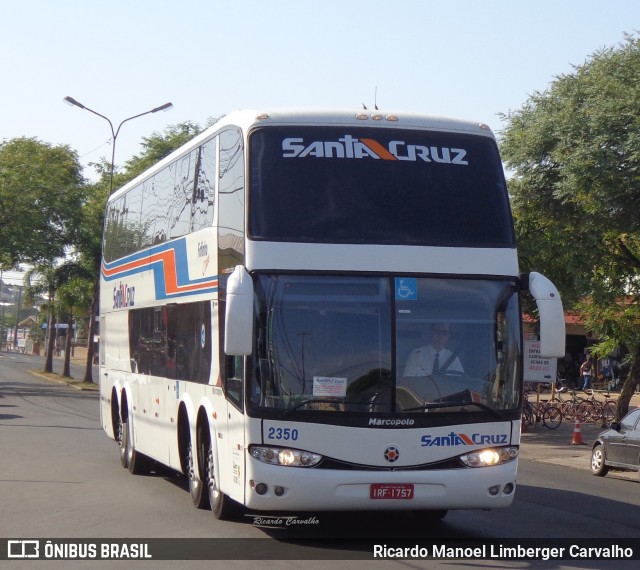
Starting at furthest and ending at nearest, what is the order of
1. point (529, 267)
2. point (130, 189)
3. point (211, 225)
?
point (529, 267) → point (130, 189) → point (211, 225)

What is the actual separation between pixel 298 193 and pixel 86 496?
18.1 ft

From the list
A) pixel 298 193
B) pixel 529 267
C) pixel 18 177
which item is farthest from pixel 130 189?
pixel 18 177

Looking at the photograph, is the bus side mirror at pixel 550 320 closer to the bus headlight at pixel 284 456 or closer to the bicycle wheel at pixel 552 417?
the bus headlight at pixel 284 456

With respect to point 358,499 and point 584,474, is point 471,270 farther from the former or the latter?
point 584,474

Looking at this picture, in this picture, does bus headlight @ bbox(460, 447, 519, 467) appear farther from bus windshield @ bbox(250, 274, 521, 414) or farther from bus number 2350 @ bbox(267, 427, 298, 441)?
bus number 2350 @ bbox(267, 427, 298, 441)

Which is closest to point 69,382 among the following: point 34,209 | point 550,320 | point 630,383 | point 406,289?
point 34,209

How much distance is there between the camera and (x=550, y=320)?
10047 mm

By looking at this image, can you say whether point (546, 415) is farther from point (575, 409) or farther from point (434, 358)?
point (434, 358)

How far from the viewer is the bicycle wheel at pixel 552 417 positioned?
29.8 metres

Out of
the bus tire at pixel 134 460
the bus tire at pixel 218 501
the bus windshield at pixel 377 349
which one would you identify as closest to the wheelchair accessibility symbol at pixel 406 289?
the bus windshield at pixel 377 349

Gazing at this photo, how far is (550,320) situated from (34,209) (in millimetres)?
39158

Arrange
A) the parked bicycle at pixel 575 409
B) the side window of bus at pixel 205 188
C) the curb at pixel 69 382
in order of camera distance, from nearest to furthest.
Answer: the side window of bus at pixel 205 188
the parked bicycle at pixel 575 409
the curb at pixel 69 382

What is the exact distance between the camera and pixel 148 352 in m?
15.1

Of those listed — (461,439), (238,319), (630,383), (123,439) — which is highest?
(238,319)
